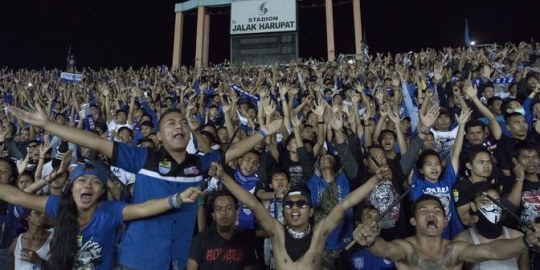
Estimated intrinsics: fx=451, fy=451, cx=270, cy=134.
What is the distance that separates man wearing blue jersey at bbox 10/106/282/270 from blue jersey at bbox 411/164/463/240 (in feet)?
8.63

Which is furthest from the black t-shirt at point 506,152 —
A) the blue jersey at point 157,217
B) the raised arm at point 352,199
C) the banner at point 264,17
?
the banner at point 264,17

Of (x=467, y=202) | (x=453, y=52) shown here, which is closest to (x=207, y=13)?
(x=453, y=52)

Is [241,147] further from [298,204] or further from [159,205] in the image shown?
[159,205]

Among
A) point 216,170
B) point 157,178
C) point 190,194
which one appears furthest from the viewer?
point 157,178

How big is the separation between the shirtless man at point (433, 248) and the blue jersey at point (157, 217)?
57.4 inches

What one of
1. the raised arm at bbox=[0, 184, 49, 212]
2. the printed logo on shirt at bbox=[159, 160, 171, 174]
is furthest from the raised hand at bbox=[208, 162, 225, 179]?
the raised arm at bbox=[0, 184, 49, 212]

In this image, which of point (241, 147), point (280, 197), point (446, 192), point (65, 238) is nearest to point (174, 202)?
point (65, 238)

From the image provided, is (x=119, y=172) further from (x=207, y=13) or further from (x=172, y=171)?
(x=207, y=13)

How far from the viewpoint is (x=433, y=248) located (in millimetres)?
3834

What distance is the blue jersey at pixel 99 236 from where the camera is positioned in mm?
3213

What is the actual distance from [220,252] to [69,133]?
5.79ft

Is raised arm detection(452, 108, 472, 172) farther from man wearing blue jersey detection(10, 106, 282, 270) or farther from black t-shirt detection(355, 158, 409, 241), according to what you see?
man wearing blue jersey detection(10, 106, 282, 270)

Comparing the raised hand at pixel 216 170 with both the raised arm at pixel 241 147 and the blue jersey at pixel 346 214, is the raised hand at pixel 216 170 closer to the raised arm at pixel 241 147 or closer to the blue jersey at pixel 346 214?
the raised arm at pixel 241 147

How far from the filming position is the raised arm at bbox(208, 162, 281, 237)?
3.28 meters
